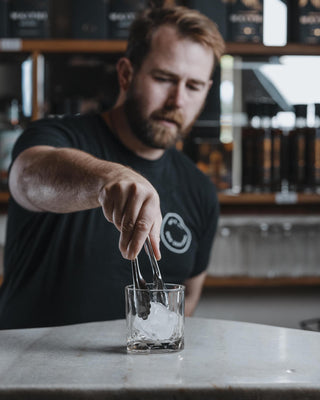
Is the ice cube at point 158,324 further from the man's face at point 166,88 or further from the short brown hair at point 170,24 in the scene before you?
the short brown hair at point 170,24

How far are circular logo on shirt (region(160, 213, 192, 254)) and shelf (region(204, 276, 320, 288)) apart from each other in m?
0.91

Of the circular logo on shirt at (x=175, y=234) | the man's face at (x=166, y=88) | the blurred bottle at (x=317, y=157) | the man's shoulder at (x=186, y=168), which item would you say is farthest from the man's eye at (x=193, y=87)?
the blurred bottle at (x=317, y=157)

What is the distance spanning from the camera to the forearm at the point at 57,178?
0.98 m

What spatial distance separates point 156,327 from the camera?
0.86m

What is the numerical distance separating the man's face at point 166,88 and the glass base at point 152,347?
792 mm

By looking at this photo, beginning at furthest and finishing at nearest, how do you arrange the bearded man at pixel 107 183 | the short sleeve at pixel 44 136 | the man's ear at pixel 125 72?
the man's ear at pixel 125 72, the short sleeve at pixel 44 136, the bearded man at pixel 107 183

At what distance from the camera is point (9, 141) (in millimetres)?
2416

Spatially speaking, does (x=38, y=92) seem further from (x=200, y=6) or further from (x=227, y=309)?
(x=227, y=309)

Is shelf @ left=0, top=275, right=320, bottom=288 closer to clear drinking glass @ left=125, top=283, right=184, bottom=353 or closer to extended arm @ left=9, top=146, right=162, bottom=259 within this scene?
extended arm @ left=9, top=146, right=162, bottom=259

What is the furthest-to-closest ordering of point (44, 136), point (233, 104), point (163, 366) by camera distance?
1. point (233, 104)
2. point (44, 136)
3. point (163, 366)

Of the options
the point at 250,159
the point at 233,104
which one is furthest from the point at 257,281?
the point at 233,104

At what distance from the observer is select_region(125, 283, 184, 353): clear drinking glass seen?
0.86 m

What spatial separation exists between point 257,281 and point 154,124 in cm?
115

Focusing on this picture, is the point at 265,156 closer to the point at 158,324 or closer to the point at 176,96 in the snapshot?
the point at 176,96
